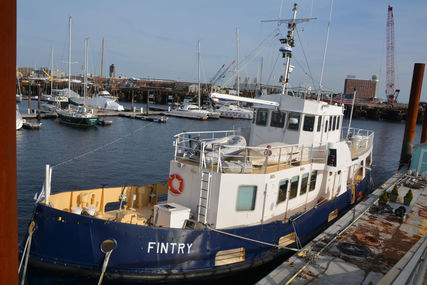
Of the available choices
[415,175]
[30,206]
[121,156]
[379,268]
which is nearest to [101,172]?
[121,156]

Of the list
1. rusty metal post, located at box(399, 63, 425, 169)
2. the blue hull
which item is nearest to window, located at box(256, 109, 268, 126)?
the blue hull

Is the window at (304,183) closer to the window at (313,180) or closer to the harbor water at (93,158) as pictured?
the window at (313,180)

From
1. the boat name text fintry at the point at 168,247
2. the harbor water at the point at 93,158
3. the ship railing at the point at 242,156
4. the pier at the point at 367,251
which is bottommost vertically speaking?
the harbor water at the point at 93,158

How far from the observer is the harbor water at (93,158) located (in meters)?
23.1

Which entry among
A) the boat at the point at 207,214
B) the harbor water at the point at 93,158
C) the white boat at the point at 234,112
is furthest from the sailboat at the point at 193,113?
the boat at the point at 207,214

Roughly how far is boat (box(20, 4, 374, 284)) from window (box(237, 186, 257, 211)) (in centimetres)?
4

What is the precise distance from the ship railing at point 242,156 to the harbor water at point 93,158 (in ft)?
15.7

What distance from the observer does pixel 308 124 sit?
1436 centimetres

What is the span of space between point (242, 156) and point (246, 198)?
1.42m

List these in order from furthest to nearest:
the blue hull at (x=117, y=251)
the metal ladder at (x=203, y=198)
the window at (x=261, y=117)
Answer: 1. the window at (x=261, y=117)
2. the metal ladder at (x=203, y=198)
3. the blue hull at (x=117, y=251)

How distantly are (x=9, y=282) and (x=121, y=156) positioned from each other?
30.2 metres

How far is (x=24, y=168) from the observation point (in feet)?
85.6

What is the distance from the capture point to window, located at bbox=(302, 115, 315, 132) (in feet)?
47.0

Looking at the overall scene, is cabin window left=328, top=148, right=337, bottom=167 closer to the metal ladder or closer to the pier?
the pier
